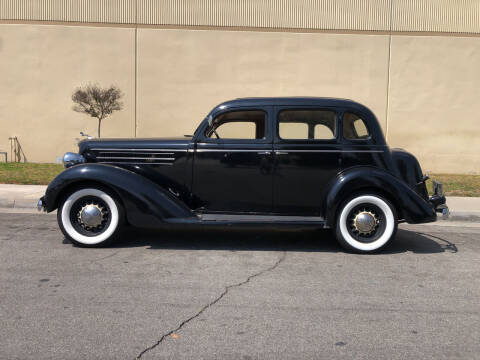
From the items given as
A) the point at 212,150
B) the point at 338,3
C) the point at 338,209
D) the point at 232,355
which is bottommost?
the point at 232,355

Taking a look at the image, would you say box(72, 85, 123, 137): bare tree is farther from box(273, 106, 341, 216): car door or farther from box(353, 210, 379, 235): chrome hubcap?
box(353, 210, 379, 235): chrome hubcap

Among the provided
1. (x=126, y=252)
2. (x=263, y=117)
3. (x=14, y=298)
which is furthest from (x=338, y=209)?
(x=14, y=298)

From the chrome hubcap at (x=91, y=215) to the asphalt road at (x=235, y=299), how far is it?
1.07 feet

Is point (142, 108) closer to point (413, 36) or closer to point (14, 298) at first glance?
point (413, 36)

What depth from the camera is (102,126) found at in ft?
53.8

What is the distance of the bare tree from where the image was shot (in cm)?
1454

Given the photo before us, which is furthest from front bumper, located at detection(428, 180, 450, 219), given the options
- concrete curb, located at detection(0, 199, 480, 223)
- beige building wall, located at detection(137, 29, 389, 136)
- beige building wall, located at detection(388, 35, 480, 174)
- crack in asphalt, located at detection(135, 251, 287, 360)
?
beige building wall, located at detection(388, 35, 480, 174)

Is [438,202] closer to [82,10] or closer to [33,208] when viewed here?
[33,208]

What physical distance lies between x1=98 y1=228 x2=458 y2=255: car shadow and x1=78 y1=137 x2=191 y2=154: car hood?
123cm

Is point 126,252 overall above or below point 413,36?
below

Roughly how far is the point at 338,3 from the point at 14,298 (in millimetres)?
14322

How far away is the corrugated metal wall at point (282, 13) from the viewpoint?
52.0 feet

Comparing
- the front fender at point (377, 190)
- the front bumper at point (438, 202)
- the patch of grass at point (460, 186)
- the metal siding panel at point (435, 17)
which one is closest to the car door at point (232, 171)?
the front fender at point (377, 190)

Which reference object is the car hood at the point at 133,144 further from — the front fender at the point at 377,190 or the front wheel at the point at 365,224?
the front wheel at the point at 365,224
